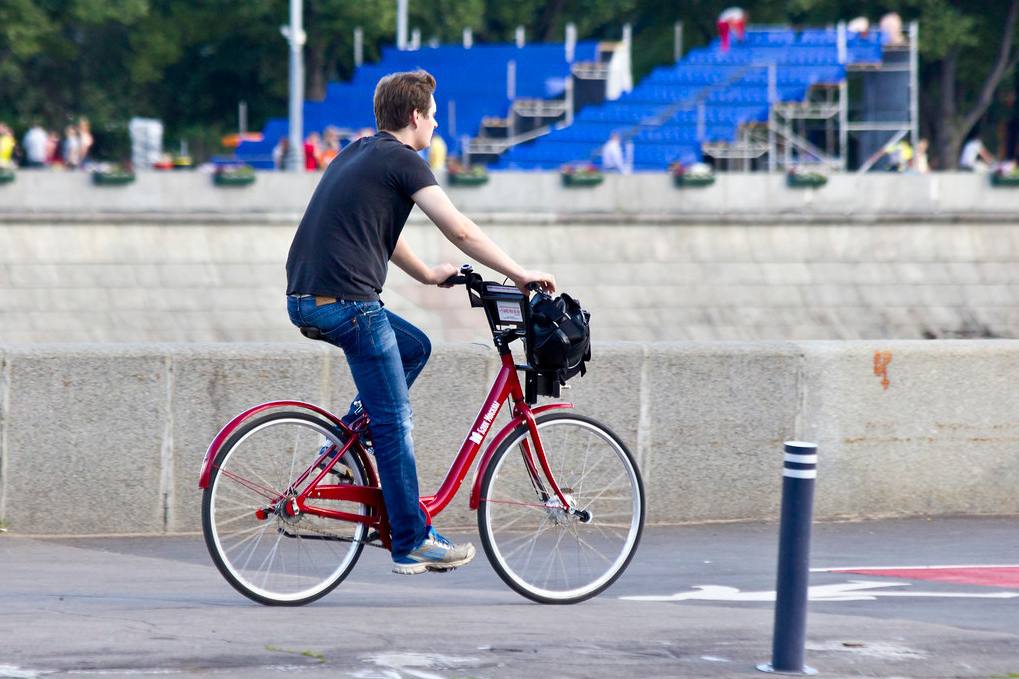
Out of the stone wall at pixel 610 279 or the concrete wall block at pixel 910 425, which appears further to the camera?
the stone wall at pixel 610 279

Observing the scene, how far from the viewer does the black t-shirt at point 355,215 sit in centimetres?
579

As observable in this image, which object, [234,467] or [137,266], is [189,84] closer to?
[137,266]

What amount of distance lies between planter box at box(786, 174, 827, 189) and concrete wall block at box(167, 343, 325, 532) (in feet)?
64.5

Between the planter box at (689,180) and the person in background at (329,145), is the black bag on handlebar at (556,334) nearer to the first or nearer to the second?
the planter box at (689,180)

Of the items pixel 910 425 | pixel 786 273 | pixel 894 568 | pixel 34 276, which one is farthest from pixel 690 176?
pixel 894 568

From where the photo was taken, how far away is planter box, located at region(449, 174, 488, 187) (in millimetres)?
25672

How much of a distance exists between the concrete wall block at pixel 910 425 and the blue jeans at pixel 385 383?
3134 millimetres

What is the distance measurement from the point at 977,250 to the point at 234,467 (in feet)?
75.9

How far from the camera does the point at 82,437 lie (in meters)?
7.82

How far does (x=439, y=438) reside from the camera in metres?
8.09

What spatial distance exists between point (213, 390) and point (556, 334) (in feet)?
7.90

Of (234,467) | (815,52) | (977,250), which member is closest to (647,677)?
(234,467)

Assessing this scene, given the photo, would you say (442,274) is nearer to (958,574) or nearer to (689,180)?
(958,574)

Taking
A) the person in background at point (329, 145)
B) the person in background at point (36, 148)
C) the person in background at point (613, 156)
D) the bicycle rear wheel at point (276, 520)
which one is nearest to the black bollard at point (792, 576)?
the bicycle rear wheel at point (276, 520)
